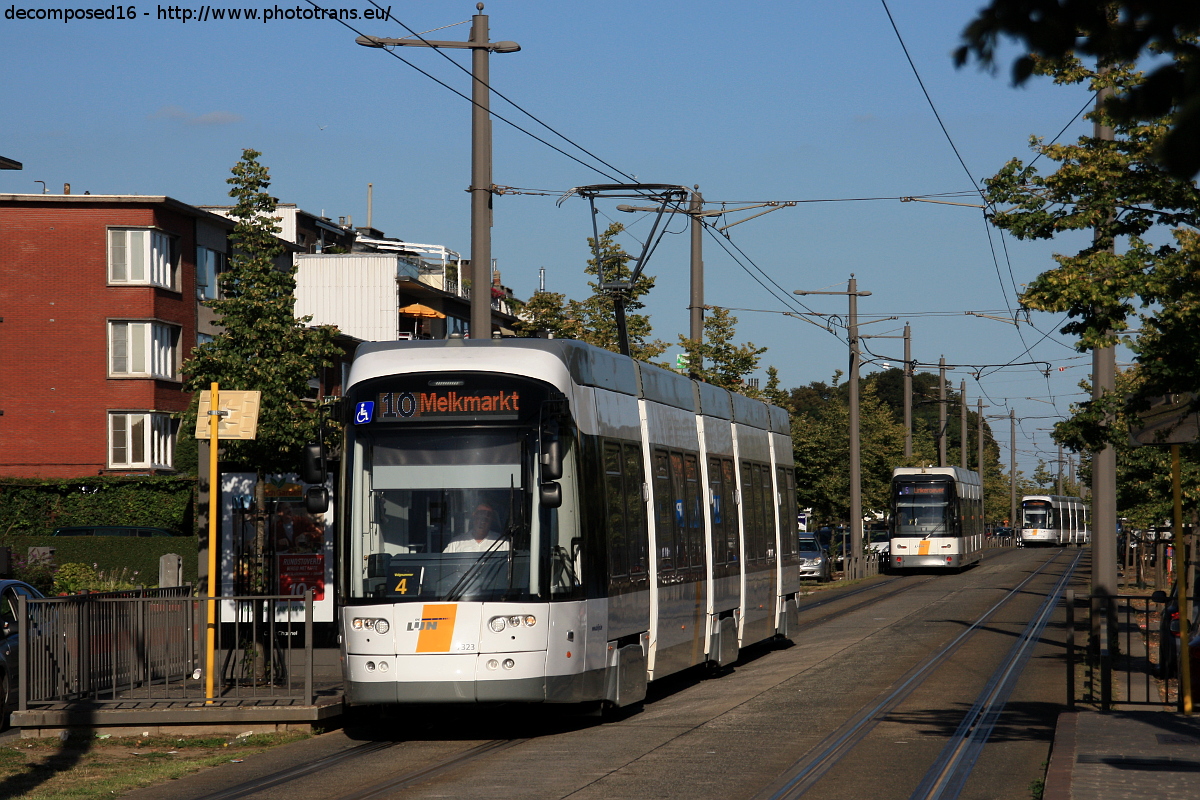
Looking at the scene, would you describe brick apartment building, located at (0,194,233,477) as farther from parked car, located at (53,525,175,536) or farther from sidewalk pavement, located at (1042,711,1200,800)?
sidewalk pavement, located at (1042,711,1200,800)

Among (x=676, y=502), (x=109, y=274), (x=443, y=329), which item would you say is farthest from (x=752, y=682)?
(x=443, y=329)

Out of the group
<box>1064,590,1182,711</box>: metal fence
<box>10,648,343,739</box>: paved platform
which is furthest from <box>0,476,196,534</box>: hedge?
<box>10,648,343,739</box>: paved platform

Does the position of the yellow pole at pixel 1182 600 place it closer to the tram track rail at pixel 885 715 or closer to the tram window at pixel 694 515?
the tram track rail at pixel 885 715

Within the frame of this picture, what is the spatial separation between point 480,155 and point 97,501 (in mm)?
31828

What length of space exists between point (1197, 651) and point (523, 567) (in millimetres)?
5834

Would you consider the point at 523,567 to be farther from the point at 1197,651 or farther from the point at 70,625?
the point at 1197,651

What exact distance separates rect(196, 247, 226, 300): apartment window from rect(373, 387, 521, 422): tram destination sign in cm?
3736

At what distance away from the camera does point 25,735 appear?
497 inches

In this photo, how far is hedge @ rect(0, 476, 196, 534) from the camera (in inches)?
1747

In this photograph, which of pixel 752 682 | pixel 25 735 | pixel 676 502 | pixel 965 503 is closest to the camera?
pixel 25 735

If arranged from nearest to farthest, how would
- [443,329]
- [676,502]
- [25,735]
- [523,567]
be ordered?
[523,567] → [25,735] → [676,502] → [443,329]

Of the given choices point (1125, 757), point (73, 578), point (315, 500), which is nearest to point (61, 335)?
point (73, 578)

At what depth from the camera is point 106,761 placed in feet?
37.3

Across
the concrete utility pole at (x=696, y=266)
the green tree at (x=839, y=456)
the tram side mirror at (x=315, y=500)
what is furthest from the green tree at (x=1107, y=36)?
the green tree at (x=839, y=456)
